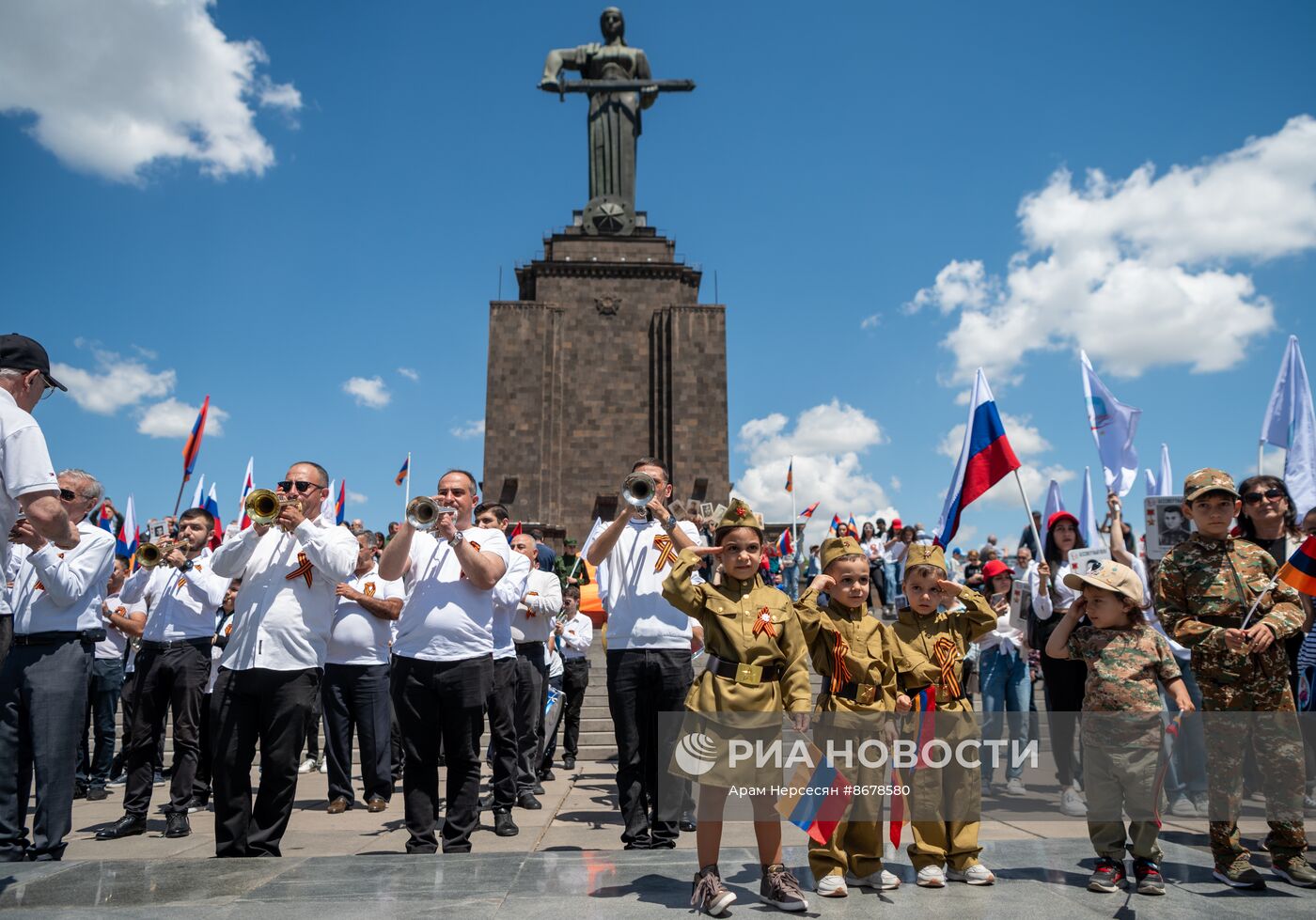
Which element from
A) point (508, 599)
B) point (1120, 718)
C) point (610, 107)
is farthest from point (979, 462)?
point (610, 107)

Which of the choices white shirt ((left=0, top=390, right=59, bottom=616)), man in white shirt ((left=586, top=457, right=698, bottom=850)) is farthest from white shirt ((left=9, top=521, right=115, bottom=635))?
man in white shirt ((left=586, top=457, right=698, bottom=850))

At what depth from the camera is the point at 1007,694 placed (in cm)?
860

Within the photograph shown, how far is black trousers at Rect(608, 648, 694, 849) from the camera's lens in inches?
220

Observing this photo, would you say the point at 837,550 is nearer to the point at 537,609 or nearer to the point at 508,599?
the point at 508,599

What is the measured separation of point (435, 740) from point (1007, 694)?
569cm

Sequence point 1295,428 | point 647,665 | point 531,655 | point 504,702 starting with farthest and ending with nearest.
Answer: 1. point 1295,428
2. point 531,655
3. point 504,702
4. point 647,665

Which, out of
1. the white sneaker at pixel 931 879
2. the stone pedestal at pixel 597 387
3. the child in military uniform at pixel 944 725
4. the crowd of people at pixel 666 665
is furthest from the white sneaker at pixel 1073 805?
the stone pedestal at pixel 597 387

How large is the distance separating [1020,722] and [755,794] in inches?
216

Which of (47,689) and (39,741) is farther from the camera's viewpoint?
(47,689)

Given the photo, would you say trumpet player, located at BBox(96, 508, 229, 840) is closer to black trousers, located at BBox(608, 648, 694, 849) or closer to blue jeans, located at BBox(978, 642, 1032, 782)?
black trousers, located at BBox(608, 648, 694, 849)

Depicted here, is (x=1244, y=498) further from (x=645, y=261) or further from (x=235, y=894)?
(x=645, y=261)

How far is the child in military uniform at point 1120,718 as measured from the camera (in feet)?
14.6

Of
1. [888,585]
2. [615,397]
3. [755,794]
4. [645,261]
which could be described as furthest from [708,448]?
[755,794]

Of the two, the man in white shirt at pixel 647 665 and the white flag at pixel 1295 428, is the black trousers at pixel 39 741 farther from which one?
the white flag at pixel 1295 428
